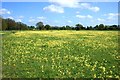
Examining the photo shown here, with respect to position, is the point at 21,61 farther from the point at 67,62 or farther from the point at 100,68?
the point at 100,68

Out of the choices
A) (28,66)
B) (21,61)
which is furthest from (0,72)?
(21,61)

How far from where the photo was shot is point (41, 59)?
17.7 metres

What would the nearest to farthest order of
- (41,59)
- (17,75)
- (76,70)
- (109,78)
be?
(109,78) → (17,75) → (76,70) → (41,59)

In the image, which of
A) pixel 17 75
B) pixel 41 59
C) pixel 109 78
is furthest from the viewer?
pixel 41 59

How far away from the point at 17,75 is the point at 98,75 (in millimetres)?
3800

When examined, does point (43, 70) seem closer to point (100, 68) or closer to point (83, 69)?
point (83, 69)

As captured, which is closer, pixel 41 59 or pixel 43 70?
pixel 43 70

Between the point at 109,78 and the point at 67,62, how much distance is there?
445cm

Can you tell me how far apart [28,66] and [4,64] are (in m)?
1.47

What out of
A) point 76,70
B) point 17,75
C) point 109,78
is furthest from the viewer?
point 76,70

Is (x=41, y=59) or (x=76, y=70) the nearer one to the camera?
(x=76, y=70)

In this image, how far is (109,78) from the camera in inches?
492

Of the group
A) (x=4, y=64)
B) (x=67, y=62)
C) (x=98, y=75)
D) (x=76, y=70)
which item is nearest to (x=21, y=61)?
(x=4, y=64)

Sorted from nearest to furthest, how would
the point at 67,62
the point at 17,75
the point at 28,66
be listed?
1. the point at 17,75
2. the point at 28,66
3. the point at 67,62
